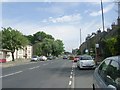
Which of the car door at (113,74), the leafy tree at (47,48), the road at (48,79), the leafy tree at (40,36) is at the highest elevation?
the leafy tree at (40,36)

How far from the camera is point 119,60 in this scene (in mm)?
6539

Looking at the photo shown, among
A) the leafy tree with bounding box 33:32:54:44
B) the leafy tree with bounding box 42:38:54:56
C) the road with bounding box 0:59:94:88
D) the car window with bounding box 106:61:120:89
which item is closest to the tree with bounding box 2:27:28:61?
the road with bounding box 0:59:94:88

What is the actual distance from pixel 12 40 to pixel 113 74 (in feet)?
252

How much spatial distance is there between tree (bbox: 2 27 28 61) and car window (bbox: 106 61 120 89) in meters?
75.2

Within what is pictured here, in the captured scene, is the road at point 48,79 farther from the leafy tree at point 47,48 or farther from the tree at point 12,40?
the leafy tree at point 47,48

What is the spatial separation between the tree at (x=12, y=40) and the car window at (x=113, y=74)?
75246 millimetres

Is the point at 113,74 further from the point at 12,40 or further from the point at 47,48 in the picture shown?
the point at 47,48

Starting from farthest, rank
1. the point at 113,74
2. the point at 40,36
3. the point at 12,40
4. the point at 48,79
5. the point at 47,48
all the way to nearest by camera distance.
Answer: the point at 40,36 → the point at 47,48 → the point at 12,40 → the point at 48,79 → the point at 113,74

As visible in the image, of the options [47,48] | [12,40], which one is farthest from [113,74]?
[47,48]

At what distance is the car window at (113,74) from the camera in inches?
234

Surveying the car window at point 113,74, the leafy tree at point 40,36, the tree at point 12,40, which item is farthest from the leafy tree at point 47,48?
the car window at point 113,74

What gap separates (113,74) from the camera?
6.47 m

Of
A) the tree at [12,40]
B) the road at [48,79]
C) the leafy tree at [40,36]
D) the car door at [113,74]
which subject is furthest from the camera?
the leafy tree at [40,36]

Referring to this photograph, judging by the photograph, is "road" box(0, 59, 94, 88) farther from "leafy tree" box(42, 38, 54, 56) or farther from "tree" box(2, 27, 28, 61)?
"leafy tree" box(42, 38, 54, 56)
